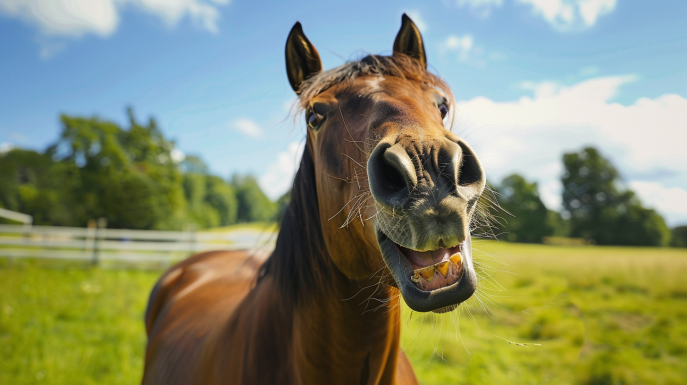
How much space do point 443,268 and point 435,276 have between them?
0.03 metres

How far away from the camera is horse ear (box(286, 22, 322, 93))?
1.81m

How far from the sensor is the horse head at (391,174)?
93 cm

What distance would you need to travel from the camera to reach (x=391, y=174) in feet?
3.40

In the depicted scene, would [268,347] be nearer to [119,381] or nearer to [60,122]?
[119,381]

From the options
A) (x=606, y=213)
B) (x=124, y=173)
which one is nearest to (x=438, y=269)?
(x=606, y=213)

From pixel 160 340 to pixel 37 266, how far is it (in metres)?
14.4

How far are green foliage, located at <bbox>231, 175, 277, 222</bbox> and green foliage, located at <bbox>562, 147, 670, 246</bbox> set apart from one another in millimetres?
53011

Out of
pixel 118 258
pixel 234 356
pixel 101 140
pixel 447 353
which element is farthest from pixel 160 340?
pixel 101 140

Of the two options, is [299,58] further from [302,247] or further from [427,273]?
[427,273]

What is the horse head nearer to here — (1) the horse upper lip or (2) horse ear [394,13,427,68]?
(1) the horse upper lip

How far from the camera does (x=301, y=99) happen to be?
1.66 metres

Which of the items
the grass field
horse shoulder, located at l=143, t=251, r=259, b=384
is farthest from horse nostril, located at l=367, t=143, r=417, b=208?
the grass field

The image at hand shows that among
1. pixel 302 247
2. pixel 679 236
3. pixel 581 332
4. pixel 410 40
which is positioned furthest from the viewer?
pixel 679 236

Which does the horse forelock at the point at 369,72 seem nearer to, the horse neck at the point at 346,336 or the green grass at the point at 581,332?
the horse neck at the point at 346,336
